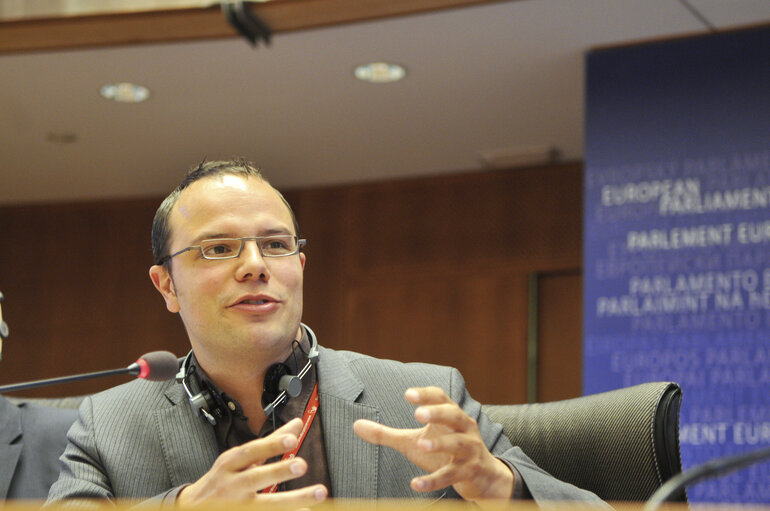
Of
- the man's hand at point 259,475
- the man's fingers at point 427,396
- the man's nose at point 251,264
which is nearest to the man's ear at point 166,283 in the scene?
the man's nose at point 251,264

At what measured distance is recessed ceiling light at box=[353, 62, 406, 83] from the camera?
5.48m

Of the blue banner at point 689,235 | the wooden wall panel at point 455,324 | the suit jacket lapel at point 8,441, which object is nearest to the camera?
the suit jacket lapel at point 8,441

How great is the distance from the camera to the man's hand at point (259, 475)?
179 centimetres

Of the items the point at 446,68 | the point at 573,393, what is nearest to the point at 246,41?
the point at 446,68

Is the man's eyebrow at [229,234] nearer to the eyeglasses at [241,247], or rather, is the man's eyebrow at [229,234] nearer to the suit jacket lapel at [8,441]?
the eyeglasses at [241,247]

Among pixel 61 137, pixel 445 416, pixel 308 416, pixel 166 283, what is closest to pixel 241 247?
pixel 166 283

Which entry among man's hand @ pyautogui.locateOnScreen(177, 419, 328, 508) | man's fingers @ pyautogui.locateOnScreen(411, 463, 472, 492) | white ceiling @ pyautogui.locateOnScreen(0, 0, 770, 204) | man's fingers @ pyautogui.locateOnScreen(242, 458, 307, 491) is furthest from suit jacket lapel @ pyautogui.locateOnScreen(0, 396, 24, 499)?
white ceiling @ pyautogui.locateOnScreen(0, 0, 770, 204)

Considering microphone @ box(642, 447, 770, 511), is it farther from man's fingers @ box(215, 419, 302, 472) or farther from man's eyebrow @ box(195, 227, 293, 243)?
man's eyebrow @ box(195, 227, 293, 243)

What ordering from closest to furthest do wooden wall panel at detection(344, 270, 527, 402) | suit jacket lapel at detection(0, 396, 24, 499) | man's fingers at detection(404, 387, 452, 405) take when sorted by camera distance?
1. man's fingers at detection(404, 387, 452, 405)
2. suit jacket lapel at detection(0, 396, 24, 499)
3. wooden wall panel at detection(344, 270, 527, 402)

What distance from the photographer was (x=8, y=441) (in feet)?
10.2

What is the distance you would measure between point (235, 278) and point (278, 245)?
0.15 meters

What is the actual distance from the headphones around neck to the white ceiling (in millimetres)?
2716

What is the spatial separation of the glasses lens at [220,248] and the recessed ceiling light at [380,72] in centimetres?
307

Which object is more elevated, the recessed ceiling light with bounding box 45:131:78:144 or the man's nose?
the recessed ceiling light with bounding box 45:131:78:144
